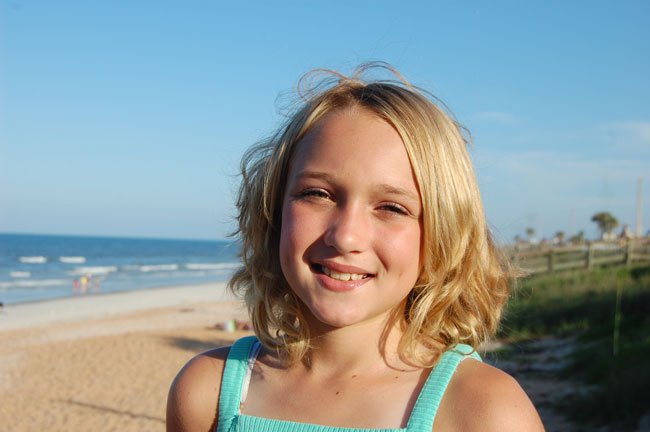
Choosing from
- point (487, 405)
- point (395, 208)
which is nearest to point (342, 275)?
point (395, 208)

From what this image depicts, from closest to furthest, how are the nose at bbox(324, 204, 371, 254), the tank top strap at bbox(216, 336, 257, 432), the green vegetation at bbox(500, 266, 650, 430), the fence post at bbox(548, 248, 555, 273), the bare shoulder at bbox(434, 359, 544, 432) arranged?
the bare shoulder at bbox(434, 359, 544, 432), the nose at bbox(324, 204, 371, 254), the tank top strap at bbox(216, 336, 257, 432), the green vegetation at bbox(500, 266, 650, 430), the fence post at bbox(548, 248, 555, 273)

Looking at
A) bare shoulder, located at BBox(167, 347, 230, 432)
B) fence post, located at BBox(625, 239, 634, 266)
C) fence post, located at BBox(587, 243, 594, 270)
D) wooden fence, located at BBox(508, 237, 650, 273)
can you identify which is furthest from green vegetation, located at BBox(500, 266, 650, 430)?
fence post, located at BBox(625, 239, 634, 266)

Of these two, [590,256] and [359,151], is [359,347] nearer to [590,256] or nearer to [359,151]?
[359,151]

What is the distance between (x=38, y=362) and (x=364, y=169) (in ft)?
43.8

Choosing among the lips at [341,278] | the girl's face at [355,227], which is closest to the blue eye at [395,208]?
the girl's face at [355,227]

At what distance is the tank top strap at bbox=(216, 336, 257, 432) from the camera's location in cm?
154

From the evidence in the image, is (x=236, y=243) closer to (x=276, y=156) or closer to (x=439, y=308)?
(x=276, y=156)

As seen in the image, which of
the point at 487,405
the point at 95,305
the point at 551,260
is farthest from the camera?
the point at 95,305

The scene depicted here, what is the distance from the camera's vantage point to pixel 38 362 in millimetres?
12547

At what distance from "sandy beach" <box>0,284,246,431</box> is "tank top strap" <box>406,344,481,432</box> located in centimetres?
375

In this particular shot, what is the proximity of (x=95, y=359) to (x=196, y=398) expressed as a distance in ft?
41.0

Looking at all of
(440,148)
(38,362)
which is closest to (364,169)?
(440,148)

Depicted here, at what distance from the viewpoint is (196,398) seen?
1601 mm

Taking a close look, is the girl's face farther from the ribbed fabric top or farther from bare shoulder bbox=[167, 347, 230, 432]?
bare shoulder bbox=[167, 347, 230, 432]
